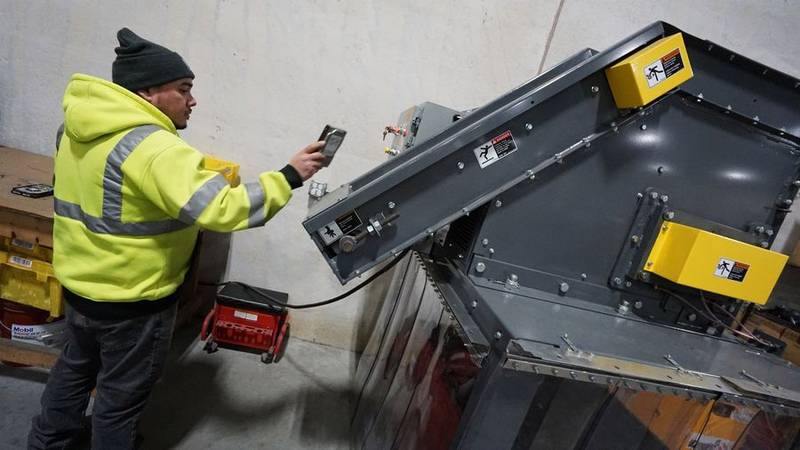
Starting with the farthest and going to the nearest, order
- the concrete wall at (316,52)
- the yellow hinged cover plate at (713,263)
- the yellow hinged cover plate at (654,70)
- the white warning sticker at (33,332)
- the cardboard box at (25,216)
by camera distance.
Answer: the concrete wall at (316,52)
the white warning sticker at (33,332)
the cardboard box at (25,216)
the yellow hinged cover plate at (713,263)
the yellow hinged cover plate at (654,70)

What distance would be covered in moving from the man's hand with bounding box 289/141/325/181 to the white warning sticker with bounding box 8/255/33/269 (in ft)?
4.04

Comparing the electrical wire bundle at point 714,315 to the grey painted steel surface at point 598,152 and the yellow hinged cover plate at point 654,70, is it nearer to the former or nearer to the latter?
the grey painted steel surface at point 598,152

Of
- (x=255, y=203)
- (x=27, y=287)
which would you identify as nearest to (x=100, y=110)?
(x=255, y=203)

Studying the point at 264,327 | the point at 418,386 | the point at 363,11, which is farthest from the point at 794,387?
the point at 363,11

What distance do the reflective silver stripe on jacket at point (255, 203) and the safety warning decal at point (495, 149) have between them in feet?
1.90

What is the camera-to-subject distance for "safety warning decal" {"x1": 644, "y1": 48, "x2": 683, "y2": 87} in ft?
2.97

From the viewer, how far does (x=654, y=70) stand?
905mm

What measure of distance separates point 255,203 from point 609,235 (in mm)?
985

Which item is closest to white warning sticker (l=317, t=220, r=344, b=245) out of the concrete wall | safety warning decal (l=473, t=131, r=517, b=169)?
safety warning decal (l=473, t=131, r=517, b=169)

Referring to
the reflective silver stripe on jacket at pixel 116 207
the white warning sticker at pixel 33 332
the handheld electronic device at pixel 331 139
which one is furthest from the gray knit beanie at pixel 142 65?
the white warning sticker at pixel 33 332

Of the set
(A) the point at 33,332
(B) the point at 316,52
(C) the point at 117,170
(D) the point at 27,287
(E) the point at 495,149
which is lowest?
(A) the point at 33,332

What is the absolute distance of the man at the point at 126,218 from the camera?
3.26 feet

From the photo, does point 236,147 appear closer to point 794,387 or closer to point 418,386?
point 418,386

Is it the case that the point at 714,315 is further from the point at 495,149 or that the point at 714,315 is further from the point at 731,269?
the point at 495,149
